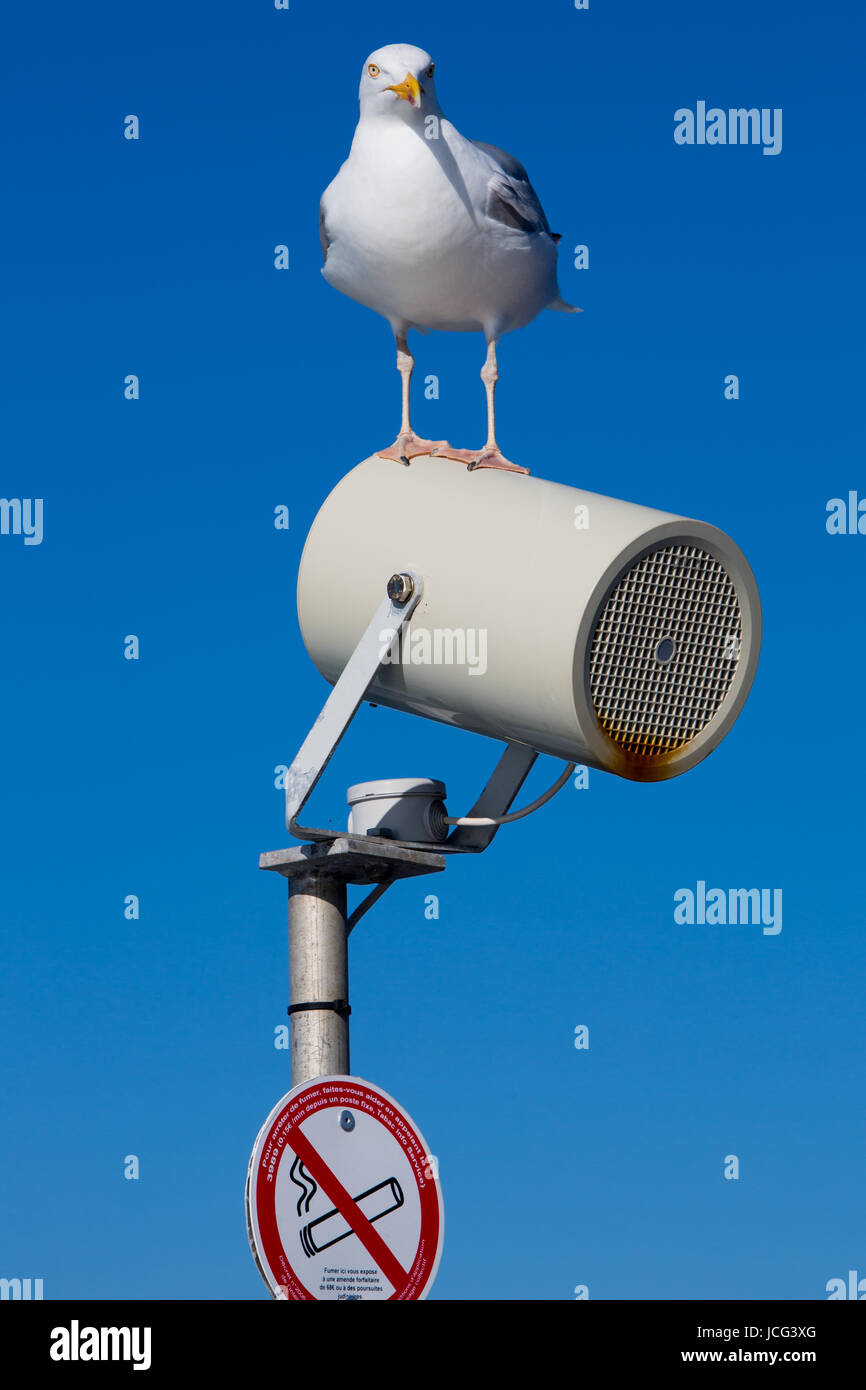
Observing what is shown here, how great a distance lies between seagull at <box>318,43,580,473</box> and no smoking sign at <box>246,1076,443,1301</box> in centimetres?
378

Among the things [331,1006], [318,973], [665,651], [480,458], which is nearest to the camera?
[665,651]

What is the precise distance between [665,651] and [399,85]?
3787 mm

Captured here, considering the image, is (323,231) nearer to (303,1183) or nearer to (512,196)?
(512,196)

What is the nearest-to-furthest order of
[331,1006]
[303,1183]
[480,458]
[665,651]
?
[303,1183] < [665,651] < [331,1006] < [480,458]

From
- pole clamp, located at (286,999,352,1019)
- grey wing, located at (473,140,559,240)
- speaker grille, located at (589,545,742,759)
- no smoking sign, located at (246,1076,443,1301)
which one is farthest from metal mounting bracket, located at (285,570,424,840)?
grey wing, located at (473,140,559,240)

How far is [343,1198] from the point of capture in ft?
30.0

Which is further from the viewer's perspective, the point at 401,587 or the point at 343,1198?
the point at 401,587

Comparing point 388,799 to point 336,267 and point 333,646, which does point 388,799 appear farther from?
point 336,267

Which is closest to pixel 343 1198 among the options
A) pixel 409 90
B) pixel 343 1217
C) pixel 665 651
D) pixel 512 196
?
pixel 343 1217

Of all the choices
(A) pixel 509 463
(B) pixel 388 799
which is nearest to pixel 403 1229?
(B) pixel 388 799

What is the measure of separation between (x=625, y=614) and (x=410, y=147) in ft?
10.8

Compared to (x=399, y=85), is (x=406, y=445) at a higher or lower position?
lower

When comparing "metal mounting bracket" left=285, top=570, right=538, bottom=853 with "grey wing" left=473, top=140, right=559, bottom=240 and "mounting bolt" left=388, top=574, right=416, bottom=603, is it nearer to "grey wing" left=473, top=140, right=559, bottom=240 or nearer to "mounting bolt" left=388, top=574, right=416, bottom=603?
"mounting bolt" left=388, top=574, right=416, bottom=603

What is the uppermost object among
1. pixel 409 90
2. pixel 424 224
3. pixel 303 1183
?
pixel 409 90
